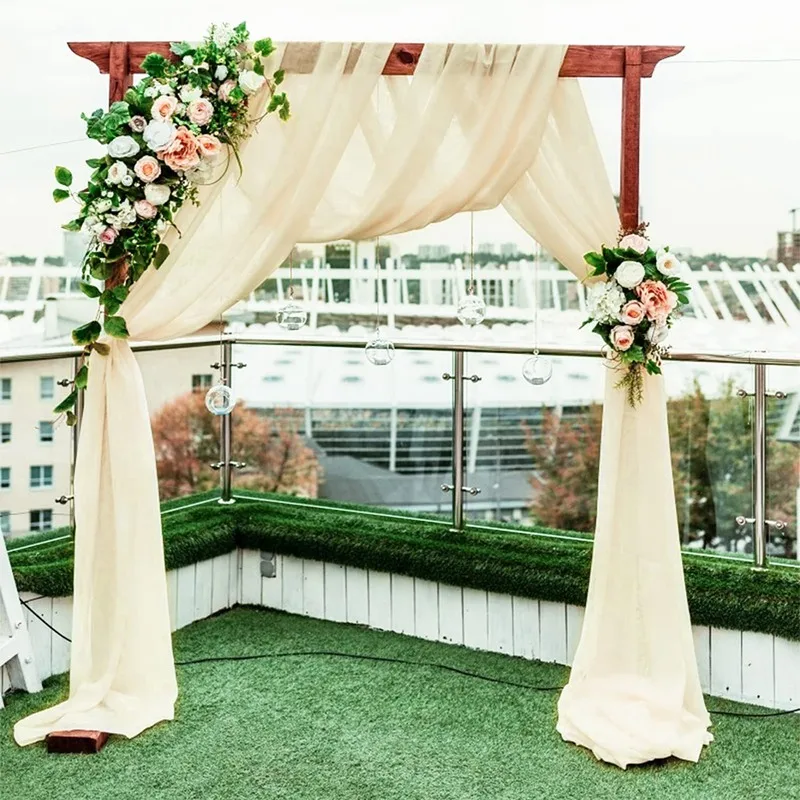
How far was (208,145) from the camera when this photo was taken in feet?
10.5

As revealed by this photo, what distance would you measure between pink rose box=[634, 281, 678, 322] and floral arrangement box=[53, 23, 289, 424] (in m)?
1.22

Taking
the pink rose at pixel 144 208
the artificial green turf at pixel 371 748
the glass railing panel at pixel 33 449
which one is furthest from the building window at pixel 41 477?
the pink rose at pixel 144 208

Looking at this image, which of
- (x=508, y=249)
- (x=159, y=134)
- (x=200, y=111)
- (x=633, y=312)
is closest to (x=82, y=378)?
(x=159, y=134)

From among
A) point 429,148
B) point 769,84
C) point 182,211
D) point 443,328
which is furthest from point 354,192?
point 769,84

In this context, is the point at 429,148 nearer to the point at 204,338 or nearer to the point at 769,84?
the point at 204,338

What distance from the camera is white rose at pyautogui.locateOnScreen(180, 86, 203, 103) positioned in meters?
3.20

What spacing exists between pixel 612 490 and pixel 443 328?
10.2 feet

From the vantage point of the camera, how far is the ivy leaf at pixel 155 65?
127 inches

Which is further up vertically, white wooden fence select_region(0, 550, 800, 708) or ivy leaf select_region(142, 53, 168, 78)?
ivy leaf select_region(142, 53, 168, 78)

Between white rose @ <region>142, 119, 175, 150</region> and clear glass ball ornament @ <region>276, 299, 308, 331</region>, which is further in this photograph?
clear glass ball ornament @ <region>276, 299, 308, 331</region>

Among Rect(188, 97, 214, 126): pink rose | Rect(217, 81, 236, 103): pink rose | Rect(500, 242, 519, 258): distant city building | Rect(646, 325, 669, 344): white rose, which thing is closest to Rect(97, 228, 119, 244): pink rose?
Rect(188, 97, 214, 126): pink rose

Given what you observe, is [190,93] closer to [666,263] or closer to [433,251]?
[666,263]

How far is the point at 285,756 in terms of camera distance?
3158 millimetres

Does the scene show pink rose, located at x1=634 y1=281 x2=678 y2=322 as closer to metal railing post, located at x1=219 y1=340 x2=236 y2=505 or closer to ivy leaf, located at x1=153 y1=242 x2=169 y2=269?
ivy leaf, located at x1=153 y1=242 x2=169 y2=269
